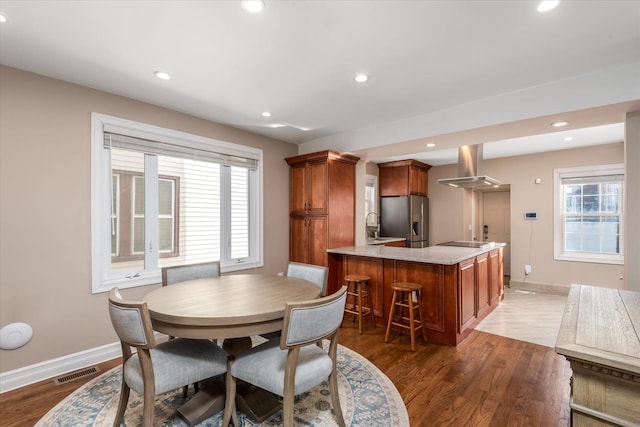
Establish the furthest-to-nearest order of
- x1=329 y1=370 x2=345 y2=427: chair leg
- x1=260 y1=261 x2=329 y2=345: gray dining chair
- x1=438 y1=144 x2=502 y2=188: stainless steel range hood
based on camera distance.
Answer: x1=438 y1=144 x2=502 y2=188: stainless steel range hood, x1=260 y1=261 x2=329 y2=345: gray dining chair, x1=329 y1=370 x2=345 y2=427: chair leg

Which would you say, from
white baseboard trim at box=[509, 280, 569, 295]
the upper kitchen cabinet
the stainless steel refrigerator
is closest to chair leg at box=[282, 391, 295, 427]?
the stainless steel refrigerator

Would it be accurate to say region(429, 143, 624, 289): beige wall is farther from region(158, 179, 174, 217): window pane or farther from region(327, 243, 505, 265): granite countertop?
region(158, 179, 174, 217): window pane

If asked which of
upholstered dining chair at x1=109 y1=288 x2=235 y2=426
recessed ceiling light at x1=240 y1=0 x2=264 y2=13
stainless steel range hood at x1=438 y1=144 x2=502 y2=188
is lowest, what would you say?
upholstered dining chair at x1=109 y1=288 x2=235 y2=426

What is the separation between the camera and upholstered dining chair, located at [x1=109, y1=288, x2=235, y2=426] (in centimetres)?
153

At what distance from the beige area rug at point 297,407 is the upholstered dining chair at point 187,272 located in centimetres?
85

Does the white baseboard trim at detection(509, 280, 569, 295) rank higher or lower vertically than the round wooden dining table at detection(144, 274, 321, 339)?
lower

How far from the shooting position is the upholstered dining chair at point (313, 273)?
2.59 m

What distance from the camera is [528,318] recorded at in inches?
151

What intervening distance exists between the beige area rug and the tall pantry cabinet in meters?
1.91

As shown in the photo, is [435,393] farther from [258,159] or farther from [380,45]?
[258,159]

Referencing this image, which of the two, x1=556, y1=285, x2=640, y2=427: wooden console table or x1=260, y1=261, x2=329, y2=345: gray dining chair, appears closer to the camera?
x1=556, y1=285, x2=640, y2=427: wooden console table

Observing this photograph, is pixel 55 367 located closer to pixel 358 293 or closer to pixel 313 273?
pixel 313 273

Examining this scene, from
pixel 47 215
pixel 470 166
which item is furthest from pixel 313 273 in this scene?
pixel 470 166

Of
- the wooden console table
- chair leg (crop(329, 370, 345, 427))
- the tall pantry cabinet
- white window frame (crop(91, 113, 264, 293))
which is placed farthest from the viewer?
the tall pantry cabinet
